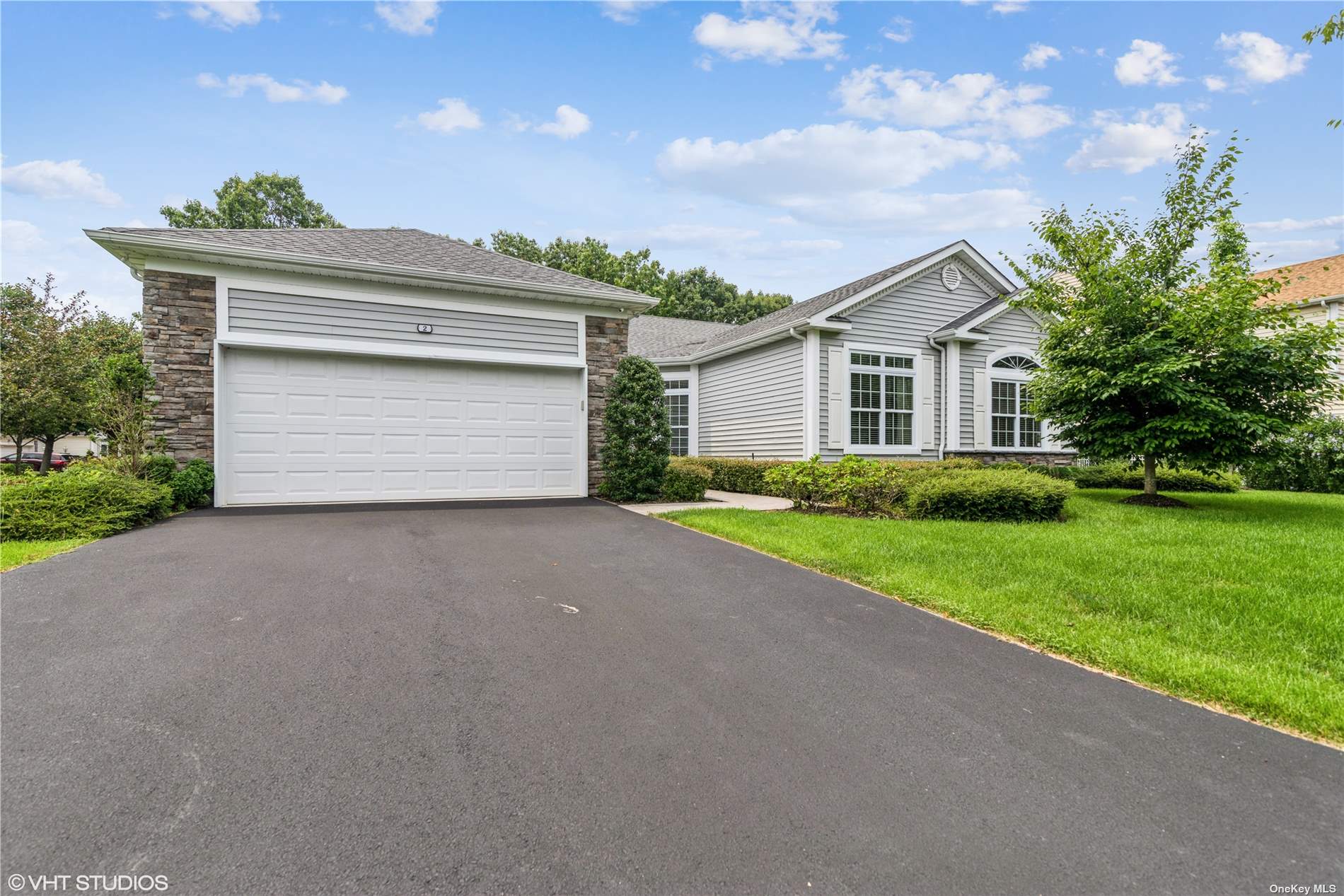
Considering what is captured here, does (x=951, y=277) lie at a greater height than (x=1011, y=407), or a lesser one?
greater

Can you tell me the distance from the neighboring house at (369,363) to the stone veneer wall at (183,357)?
20 mm

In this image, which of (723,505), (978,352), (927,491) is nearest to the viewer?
(927,491)

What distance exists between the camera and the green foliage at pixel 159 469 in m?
7.74

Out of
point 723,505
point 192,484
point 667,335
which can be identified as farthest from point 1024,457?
point 192,484

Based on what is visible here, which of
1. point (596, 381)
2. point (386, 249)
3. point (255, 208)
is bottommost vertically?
point (596, 381)

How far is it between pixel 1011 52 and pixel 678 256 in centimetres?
2508

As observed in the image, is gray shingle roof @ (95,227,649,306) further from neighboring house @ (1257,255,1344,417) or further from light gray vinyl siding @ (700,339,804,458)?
neighboring house @ (1257,255,1344,417)

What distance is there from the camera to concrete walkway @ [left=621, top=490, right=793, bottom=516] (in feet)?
29.9

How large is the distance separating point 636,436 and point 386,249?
17.7 ft

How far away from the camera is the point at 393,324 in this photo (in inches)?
369

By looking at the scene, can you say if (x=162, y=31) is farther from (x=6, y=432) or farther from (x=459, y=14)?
(x=6, y=432)

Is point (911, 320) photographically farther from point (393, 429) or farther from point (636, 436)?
point (393, 429)

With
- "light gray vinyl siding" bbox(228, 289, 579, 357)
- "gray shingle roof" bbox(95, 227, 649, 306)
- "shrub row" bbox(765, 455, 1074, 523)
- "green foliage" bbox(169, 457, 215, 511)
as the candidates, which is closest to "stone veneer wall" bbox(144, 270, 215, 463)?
"green foliage" bbox(169, 457, 215, 511)

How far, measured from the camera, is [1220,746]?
2.40m
